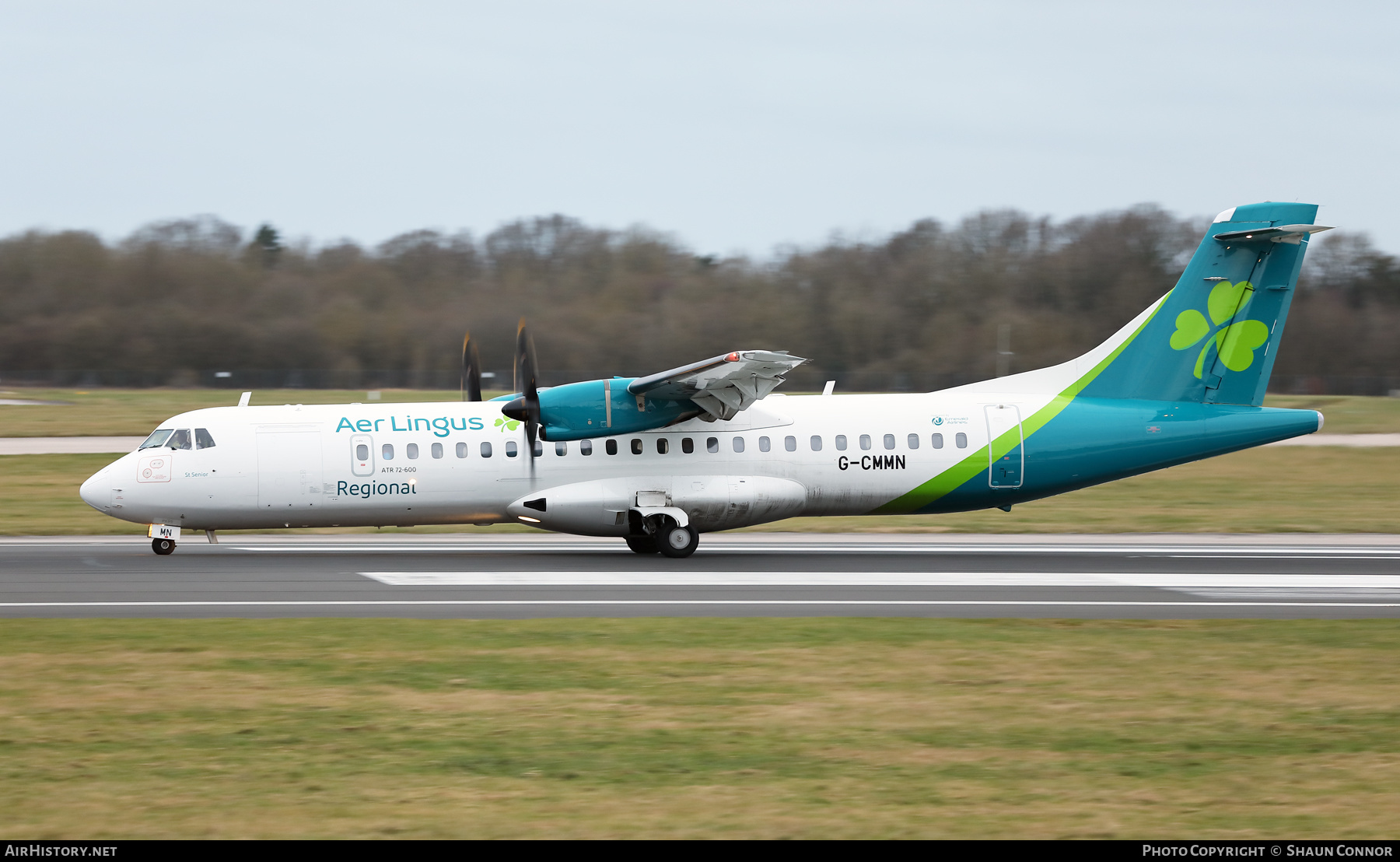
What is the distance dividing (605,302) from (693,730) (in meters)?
49.1

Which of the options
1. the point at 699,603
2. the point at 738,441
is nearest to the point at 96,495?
the point at 738,441

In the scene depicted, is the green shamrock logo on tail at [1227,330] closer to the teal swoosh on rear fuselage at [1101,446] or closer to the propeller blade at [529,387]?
the teal swoosh on rear fuselage at [1101,446]

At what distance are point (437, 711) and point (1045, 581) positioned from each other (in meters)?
9.69

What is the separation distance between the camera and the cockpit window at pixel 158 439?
18.4m

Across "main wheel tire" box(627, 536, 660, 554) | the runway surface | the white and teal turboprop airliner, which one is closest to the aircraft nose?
the white and teal turboprop airliner

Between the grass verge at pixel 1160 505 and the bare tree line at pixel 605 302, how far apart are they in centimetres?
2209

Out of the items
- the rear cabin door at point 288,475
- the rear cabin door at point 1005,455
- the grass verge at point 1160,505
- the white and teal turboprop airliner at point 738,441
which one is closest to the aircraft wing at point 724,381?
the white and teal turboprop airliner at point 738,441

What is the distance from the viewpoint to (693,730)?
8562 mm

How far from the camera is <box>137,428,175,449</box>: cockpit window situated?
726 inches

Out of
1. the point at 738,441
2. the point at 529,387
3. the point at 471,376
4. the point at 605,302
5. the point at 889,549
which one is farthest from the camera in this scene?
the point at 605,302

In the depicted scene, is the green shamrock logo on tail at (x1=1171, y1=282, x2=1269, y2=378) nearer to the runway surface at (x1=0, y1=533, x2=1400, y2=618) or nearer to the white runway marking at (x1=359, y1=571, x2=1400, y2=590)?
the runway surface at (x1=0, y1=533, x2=1400, y2=618)

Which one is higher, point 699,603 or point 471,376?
point 471,376

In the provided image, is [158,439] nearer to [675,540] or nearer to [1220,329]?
[675,540]
